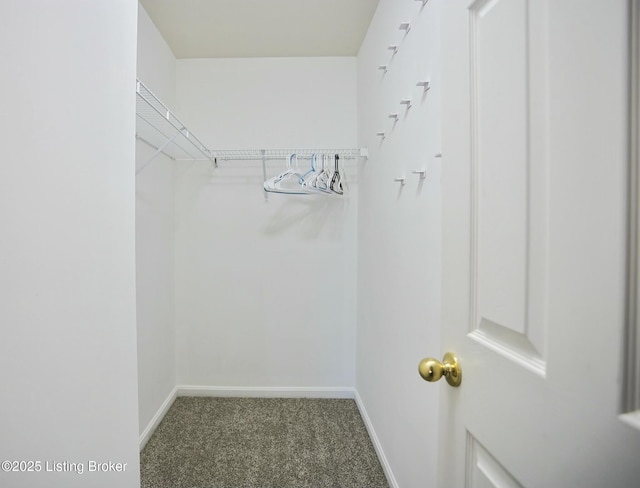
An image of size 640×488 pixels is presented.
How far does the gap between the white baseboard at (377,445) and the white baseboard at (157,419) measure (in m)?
1.38

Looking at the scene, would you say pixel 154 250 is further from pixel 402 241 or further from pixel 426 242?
pixel 426 242

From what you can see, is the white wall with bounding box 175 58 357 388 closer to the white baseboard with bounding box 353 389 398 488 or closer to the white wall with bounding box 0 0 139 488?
the white baseboard with bounding box 353 389 398 488

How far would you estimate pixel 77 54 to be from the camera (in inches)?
22.5

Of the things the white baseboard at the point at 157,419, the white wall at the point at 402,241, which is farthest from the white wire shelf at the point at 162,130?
the white baseboard at the point at 157,419

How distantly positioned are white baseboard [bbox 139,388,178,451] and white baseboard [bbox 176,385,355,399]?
86 mm

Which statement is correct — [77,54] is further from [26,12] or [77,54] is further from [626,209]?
[626,209]

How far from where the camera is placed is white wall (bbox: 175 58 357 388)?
6.96 feet

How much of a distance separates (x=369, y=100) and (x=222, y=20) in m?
1.08

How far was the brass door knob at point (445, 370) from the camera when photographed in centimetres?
56

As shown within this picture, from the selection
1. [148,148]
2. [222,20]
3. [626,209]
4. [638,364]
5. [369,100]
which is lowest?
[638,364]

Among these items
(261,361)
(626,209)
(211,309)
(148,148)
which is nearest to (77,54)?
(626,209)

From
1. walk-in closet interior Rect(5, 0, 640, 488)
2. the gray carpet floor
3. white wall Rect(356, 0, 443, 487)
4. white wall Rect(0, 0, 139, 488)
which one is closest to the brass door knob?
walk-in closet interior Rect(5, 0, 640, 488)

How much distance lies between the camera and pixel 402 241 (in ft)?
4.13

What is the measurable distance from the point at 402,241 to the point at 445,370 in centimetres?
75
